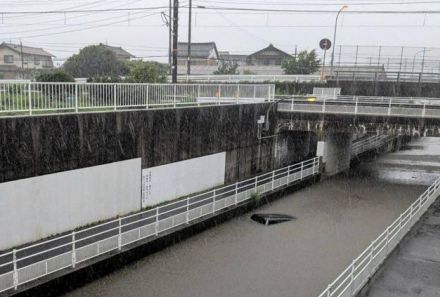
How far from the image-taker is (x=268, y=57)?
77812mm

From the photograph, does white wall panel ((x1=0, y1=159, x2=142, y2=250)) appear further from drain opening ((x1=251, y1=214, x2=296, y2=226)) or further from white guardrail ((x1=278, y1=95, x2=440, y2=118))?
white guardrail ((x1=278, y1=95, x2=440, y2=118))

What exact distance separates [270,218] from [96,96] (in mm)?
7312

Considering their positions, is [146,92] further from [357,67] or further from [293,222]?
[357,67]

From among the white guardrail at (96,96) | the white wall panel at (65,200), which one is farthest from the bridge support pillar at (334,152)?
the white wall panel at (65,200)

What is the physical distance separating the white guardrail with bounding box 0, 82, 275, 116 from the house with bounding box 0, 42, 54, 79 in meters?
41.1

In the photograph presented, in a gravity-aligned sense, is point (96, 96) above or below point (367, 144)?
above

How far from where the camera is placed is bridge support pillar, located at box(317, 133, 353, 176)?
23.2 meters

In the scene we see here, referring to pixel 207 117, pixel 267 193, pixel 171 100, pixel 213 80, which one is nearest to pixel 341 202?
pixel 267 193

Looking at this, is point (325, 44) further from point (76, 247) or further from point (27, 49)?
point (27, 49)

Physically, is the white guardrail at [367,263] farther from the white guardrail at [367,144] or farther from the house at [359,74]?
the house at [359,74]

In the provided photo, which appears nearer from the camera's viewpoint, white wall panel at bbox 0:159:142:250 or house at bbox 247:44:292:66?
white wall panel at bbox 0:159:142:250

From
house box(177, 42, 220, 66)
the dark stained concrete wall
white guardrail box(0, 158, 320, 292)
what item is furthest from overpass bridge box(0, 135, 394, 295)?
house box(177, 42, 220, 66)

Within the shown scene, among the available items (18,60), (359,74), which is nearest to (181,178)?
(359,74)

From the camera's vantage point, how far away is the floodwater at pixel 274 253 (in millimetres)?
10555
